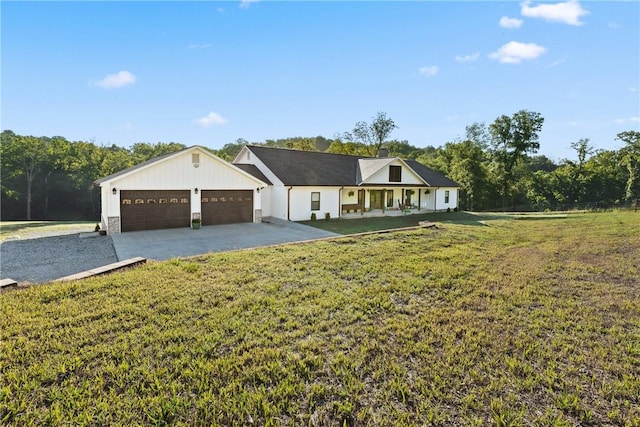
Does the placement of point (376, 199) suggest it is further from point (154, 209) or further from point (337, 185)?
point (154, 209)

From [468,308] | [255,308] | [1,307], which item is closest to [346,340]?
[255,308]

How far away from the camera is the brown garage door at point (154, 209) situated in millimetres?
14258

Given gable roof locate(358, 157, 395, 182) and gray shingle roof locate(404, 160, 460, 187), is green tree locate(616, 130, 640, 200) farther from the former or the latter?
gable roof locate(358, 157, 395, 182)

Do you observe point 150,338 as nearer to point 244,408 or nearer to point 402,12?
point 244,408

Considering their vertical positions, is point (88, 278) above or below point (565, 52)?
below

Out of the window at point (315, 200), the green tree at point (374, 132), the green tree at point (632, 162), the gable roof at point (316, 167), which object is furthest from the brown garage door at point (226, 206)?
the green tree at point (632, 162)

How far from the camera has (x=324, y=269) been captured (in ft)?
25.4

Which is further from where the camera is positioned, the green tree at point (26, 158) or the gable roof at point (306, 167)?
the green tree at point (26, 158)

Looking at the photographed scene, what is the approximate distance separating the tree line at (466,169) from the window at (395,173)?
54.8 ft

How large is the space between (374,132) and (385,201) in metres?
24.5

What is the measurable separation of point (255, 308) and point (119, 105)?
90.3ft

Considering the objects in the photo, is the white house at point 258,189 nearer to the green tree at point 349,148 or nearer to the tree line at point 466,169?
the tree line at point 466,169

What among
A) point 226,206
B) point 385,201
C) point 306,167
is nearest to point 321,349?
point 226,206

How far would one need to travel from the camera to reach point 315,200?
20.5m
